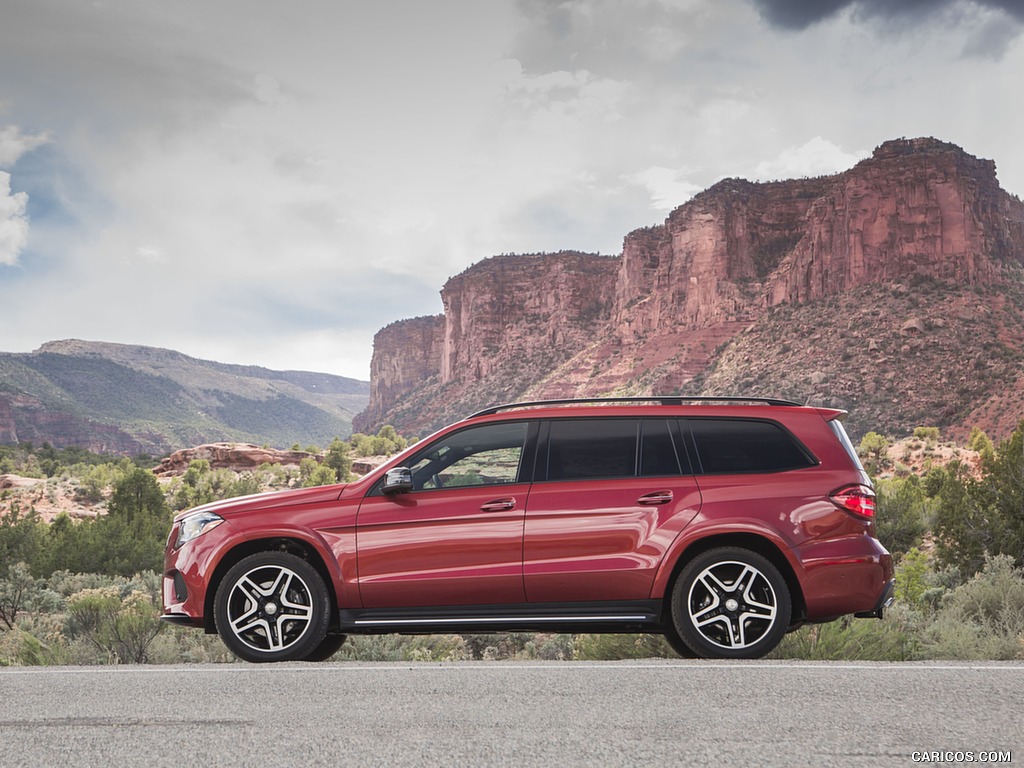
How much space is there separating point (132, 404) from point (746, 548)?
155273 millimetres

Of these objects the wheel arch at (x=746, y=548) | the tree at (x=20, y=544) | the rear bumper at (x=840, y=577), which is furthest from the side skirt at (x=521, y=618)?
the tree at (x=20, y=544)

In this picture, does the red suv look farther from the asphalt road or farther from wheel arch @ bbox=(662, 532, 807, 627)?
the asphalt road

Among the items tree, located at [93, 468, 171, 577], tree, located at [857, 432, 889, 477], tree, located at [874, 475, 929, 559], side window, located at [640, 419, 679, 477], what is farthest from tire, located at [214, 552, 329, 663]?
tree, located at [857, 432, 889, 477]

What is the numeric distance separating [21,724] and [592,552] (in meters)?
3.53

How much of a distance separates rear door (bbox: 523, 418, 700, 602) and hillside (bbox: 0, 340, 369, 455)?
134076mm

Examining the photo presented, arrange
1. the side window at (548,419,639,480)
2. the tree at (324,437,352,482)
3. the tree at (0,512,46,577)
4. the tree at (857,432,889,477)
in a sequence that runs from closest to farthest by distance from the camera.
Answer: the side window at (548,419,639,480) < the tree at (0,512,46,577) < the tree at (857,432,889,477) < the tree at (324,437,352,482)

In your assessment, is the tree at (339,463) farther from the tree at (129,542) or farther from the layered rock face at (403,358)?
the layered rock face at (403,358)

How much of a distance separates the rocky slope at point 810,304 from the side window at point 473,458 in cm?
6097

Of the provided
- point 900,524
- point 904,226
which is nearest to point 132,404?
point 904,226

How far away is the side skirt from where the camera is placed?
20.8ft

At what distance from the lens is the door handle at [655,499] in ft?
21.2

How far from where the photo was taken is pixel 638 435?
264 inches

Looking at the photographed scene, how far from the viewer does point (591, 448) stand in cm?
667

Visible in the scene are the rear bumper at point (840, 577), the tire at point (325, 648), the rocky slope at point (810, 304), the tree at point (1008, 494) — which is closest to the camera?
the rear bumper at point (840, 577)
